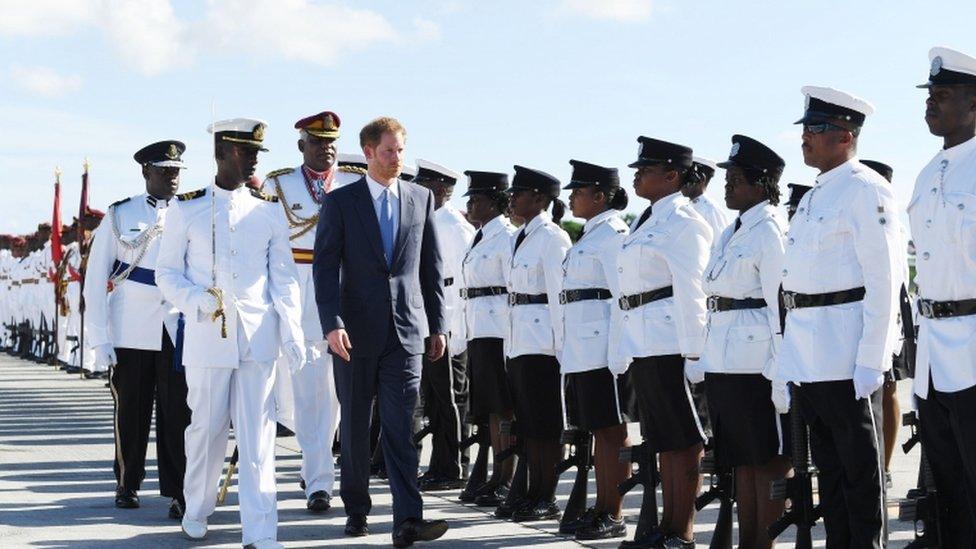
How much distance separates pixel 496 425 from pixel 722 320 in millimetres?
3169

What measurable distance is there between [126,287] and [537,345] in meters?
2.69

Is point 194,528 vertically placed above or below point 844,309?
below

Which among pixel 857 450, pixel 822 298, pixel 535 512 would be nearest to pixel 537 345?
pixel 535 512

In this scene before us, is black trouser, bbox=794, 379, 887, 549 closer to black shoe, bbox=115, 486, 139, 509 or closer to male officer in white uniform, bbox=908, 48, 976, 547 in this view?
male officer in white uniform, bbox=908, 48, 976, 547

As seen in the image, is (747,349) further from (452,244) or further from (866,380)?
(452,244)

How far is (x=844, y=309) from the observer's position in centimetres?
638

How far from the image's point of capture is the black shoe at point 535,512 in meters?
9.09

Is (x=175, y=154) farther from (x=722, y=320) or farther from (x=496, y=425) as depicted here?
(x=722, y=320)

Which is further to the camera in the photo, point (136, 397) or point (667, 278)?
point (136, 397)

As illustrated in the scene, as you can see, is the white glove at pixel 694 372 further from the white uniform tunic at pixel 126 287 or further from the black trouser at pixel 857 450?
the white uniform tunic at pixel 126 287

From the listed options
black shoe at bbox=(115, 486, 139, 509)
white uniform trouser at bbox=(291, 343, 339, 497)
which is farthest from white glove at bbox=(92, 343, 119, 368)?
white uniform trouser at bbox=(291, 343, 339, 497)

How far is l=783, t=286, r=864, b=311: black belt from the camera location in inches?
252

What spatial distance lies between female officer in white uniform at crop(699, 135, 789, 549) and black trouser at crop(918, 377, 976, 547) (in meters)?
0.94

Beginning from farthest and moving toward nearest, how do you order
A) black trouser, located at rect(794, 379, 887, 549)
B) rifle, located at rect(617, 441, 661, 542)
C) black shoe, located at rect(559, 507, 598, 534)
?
black shoe, located at rect(559, 507, 598, 534) → rifle, located at rect(617, 441, 661, 542) → black trouser, located at rect(794, 379, 887, 549)
